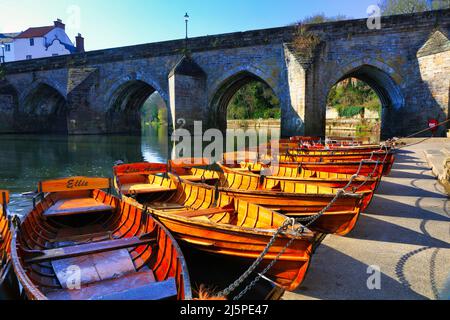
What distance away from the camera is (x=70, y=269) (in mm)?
4055

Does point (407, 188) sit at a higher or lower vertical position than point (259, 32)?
lower

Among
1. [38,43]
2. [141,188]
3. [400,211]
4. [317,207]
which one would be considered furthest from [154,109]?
[317,207]

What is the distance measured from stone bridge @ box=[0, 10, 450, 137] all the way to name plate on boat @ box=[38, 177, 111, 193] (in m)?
15.4

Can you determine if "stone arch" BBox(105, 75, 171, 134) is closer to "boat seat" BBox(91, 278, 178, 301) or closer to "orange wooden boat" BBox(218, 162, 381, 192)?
"orange wooden boat" BBox(218, 162, 381, 192)

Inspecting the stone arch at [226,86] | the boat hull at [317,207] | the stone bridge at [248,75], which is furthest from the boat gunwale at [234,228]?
the stone arch at [226,86]

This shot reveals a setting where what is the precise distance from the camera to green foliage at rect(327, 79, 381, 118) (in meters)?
34.9

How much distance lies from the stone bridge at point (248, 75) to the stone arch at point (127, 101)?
0.33 feet

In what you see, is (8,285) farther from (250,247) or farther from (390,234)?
(390,234)

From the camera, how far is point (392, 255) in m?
4.52

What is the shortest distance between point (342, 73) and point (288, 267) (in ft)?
61.8
